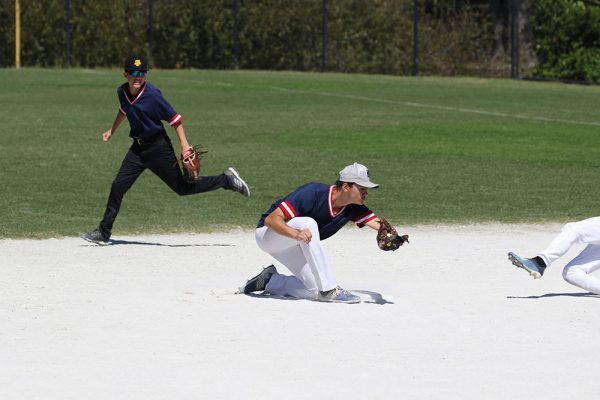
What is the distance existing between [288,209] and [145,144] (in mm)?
3544

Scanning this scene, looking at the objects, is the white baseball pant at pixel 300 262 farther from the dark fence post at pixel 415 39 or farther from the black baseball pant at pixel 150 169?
the dark fence post at pixel 415 39

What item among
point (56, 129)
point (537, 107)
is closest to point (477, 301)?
point (56, 129)

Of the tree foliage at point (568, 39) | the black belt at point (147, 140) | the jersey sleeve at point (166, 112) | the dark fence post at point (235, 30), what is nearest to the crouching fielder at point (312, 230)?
the jersey sleeve at point (166, 112)

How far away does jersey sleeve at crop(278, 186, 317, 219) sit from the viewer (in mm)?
10117

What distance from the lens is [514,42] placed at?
42875mm

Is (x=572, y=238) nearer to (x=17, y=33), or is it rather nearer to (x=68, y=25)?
(x=17, y=33)

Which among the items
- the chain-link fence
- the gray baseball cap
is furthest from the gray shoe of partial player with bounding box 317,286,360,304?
the chain-link fence

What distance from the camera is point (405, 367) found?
8383mm

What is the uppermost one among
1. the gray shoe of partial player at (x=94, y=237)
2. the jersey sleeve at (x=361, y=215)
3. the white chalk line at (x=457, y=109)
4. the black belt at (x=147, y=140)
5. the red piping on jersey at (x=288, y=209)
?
the black belt at (x=147, y=140)

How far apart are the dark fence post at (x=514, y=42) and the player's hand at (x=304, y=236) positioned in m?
33.6

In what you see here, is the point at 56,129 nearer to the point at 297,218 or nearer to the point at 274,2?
the point at 297,218

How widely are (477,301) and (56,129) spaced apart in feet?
55.6

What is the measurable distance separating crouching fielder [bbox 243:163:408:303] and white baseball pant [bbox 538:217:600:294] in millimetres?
1165

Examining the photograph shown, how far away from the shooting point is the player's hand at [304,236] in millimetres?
9961
